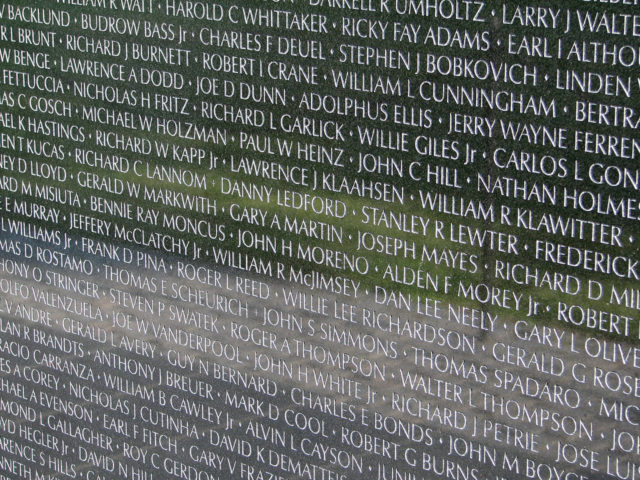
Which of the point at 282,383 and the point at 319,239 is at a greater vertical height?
the point at 319,239

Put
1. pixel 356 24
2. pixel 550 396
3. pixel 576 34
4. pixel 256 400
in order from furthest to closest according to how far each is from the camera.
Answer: pixel 256 400, pixel 356 24, pixel 550 396, pixel 576 34

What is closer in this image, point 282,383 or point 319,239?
point 319,239

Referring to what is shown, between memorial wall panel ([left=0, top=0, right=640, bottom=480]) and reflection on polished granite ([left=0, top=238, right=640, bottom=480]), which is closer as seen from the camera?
memorial wall panel ([left=0, top=0, right=640, bottom=480])

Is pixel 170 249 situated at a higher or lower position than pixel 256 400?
higher

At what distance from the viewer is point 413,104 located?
4191 millimetres

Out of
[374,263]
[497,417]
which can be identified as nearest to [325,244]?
[374,263]

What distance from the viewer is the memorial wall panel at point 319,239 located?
388cm

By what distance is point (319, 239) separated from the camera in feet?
15.0

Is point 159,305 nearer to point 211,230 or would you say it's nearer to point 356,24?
point 211,230

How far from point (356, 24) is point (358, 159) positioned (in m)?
0.47

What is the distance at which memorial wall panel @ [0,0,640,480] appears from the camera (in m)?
3.88


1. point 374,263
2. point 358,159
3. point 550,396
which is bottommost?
point 550,396

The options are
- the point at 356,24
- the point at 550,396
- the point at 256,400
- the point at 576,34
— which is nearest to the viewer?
the point at 576,34

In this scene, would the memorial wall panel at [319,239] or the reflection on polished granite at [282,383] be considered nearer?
the memorial wall panel at [319,239]
